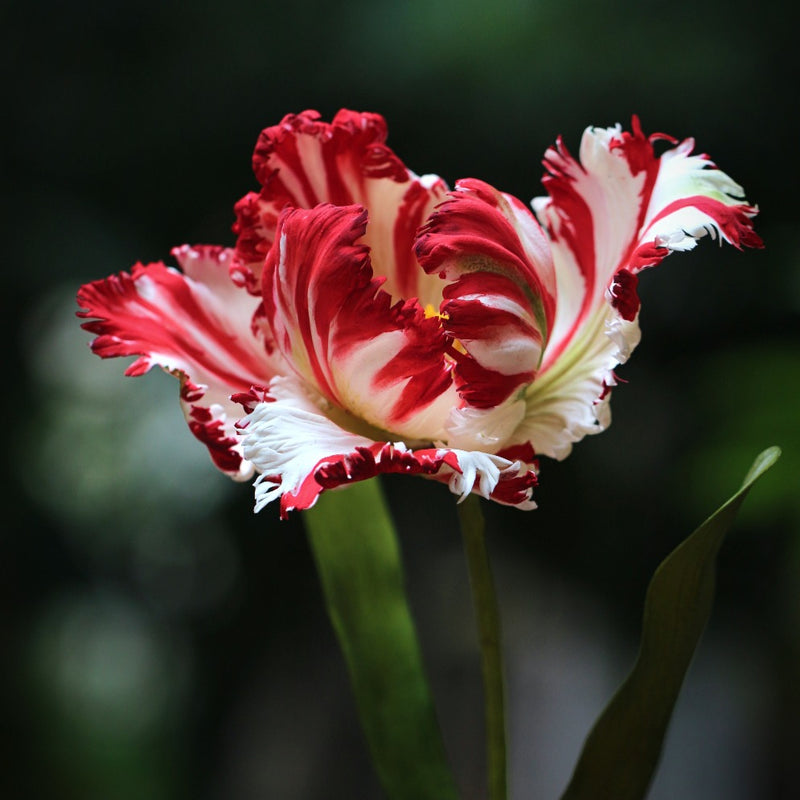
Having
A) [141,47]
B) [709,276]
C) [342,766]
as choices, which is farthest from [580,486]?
[141,47]

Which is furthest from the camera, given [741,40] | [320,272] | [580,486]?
[580,486]

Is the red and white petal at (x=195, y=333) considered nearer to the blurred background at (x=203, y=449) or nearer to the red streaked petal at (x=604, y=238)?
the red streaked petal at (x=604, y=238)

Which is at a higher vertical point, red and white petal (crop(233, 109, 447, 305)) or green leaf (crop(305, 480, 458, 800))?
red and white petal (crop(233, 109, 447, 305))

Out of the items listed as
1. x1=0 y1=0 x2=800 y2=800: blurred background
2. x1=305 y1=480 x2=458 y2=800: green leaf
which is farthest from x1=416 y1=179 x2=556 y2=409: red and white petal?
x1=0 y1=0 x2=800 y2=800: blurred background

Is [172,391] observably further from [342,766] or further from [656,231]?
[656,231]

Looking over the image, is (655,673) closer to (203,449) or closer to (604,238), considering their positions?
(604,238)

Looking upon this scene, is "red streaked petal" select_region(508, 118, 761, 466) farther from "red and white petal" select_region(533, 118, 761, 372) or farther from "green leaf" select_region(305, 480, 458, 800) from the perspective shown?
"green leaf" select_region(305, 480, 458, 800)

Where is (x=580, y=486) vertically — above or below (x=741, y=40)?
below

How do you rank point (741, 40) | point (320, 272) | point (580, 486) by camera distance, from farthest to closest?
point (580, 486) → point (741, 40) → point (320, 272)
